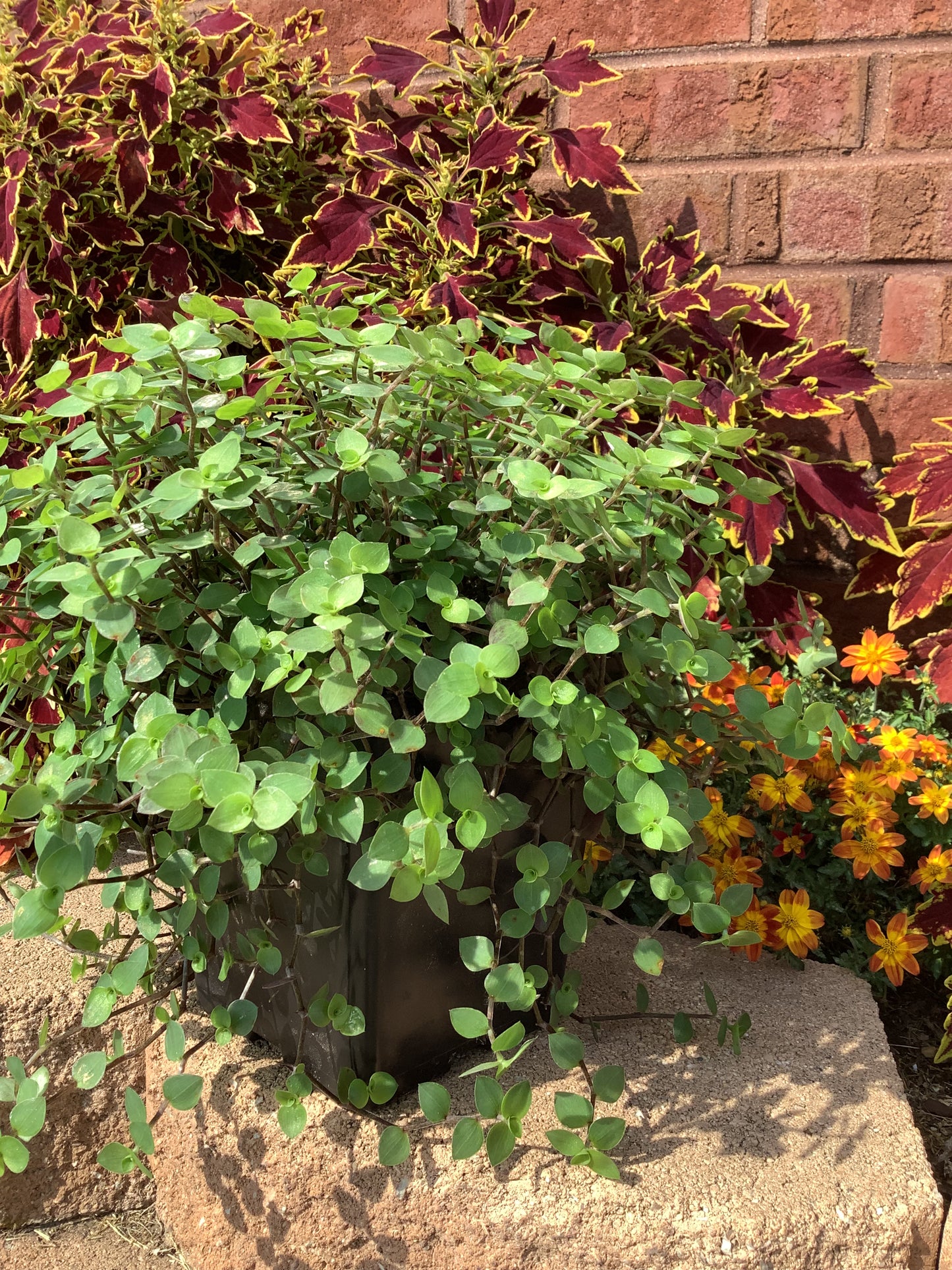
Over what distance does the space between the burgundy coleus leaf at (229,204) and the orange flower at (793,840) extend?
4.41ft

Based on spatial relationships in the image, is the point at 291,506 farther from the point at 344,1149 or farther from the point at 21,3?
the point at 21,3

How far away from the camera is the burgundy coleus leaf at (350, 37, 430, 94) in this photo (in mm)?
1837

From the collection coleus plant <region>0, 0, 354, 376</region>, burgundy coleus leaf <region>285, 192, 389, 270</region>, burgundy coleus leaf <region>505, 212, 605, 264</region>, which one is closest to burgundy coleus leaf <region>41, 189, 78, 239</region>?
coleus plant <region>0, 0, 354, 376</region>

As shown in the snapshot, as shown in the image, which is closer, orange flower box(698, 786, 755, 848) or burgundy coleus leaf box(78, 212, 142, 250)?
orange flower box(698, 786, 755, 848)

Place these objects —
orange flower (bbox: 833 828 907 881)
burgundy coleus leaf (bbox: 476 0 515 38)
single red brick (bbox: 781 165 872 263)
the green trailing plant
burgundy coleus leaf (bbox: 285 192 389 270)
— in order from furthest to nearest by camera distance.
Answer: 1. single red brick (bbox: 781 165 872 263)
2. burgundy coleus leaf (bbox: 476 0 515 38)
3. burgundy coleus leaf (bbox: 285 192 389 270)
4. orange flower (bbox: 833 828 907 881)
5. the green trailing plant

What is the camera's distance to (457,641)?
94 cm

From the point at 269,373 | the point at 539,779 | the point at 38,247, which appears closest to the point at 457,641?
the point at 539,779

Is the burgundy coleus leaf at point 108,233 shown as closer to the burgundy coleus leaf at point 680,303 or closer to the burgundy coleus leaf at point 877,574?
the burgundy coleus leaf at point 680,303

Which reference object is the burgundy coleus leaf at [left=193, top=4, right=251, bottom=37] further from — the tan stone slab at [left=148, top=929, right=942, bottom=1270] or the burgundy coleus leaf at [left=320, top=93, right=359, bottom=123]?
the tan stone slab at [left=148, top=929, right=942, bottom=1270]

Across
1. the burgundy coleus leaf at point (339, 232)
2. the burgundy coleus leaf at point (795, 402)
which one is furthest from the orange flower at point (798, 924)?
the burgundy coleus leaf at point (339, 232)

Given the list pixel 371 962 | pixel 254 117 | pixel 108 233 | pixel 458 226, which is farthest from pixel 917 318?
pixel 371 962

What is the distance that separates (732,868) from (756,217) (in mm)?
1263

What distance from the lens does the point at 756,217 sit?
195 cm

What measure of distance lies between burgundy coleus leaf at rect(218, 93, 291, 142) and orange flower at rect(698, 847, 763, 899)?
4.58 ft
